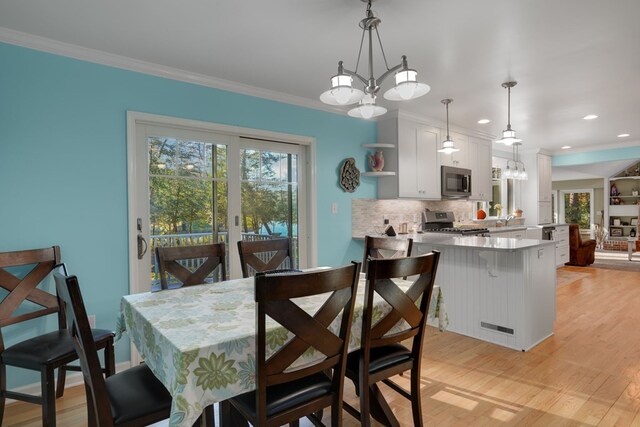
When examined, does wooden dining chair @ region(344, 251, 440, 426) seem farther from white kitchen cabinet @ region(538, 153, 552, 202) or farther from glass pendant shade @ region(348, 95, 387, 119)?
white kitchen cabinet @ region(538, 153, 552, 202)

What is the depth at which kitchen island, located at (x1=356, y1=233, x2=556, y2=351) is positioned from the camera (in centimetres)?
297

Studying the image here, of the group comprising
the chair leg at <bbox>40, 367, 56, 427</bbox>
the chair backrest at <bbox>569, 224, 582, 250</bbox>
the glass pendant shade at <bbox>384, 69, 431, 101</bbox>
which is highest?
the glass pendant shade at <bbox>384, 69, 431, 101</bbox>

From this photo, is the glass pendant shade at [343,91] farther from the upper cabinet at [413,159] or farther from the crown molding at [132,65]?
the upper cabinet at [413,159]

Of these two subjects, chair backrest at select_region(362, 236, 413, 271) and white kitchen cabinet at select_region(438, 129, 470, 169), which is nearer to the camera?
chair backrest at select_region(362, 236, 413, 271)

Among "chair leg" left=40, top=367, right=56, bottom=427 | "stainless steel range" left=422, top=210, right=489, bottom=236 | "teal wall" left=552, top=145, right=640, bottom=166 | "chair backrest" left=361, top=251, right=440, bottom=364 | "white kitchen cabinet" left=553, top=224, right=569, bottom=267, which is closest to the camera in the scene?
"chair backrest" left=361, top=251, right=440, bottom=364

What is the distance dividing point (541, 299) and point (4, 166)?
419 centimetres

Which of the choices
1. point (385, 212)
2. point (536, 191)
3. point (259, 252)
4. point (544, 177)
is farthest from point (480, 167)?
point (259, 252)

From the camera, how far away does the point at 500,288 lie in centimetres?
310

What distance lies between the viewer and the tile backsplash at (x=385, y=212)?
170 inches

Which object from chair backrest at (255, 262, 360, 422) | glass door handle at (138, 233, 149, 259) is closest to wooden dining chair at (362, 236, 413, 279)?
chair backrest at (255, 262, 360, 422)

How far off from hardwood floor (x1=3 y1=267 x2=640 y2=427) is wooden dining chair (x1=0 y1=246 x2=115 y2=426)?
0.32 meters

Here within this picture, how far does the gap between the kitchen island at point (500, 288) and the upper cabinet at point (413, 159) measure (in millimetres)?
1144

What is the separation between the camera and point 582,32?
2.39 m

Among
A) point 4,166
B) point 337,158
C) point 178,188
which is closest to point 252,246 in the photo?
point 178,188
